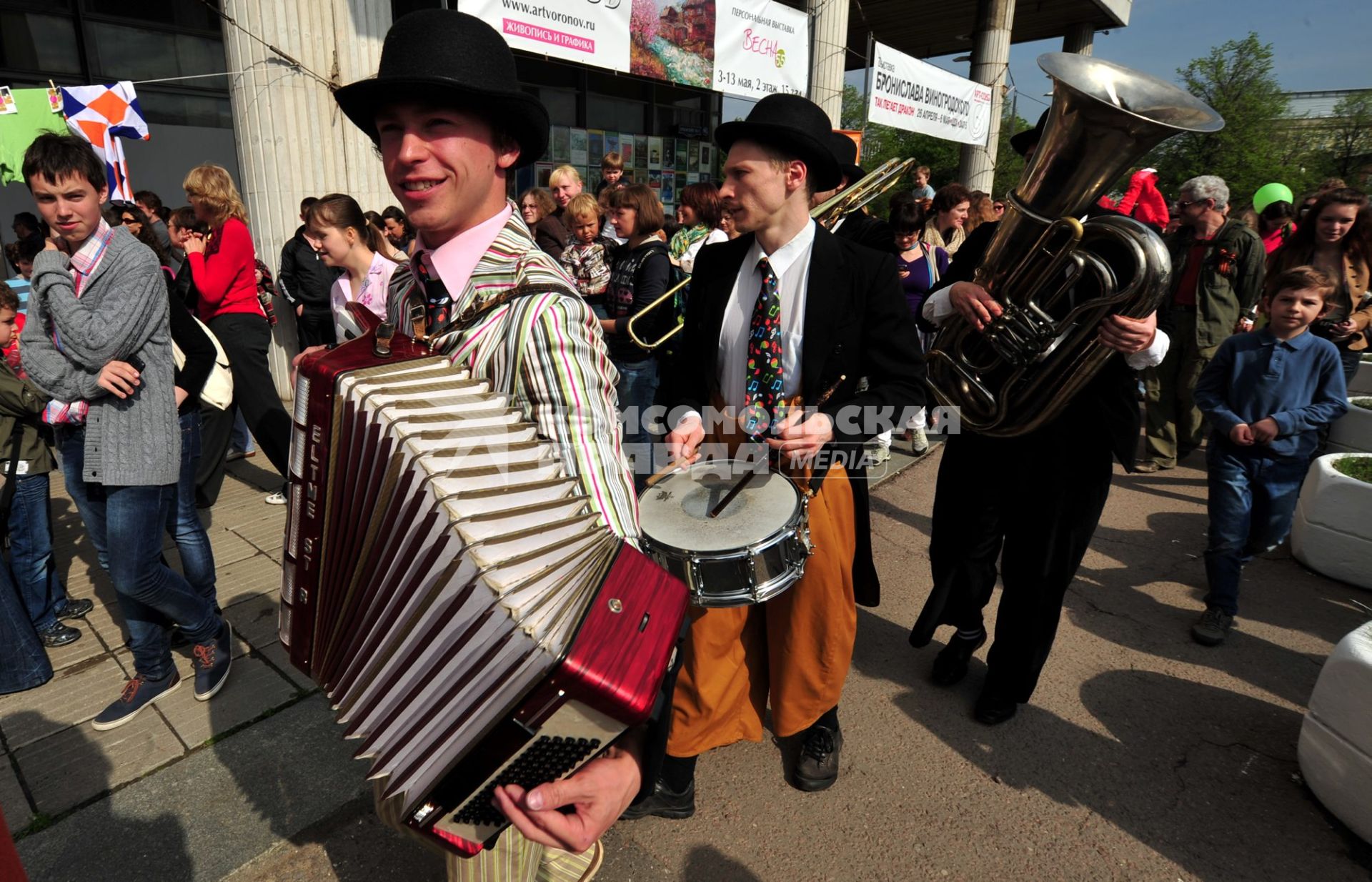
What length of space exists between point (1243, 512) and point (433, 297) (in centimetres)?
402

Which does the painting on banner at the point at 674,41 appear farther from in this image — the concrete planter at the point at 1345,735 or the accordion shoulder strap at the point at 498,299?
the concrete planter at the point at 1345,735

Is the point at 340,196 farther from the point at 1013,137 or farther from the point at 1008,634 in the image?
the point at 1008,634

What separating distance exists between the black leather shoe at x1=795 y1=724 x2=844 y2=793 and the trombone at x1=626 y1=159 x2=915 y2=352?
79.8 inches

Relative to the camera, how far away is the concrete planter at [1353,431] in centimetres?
525

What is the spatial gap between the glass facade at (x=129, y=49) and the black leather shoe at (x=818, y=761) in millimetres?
8829

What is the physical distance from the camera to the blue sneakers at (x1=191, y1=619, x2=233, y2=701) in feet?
9.83

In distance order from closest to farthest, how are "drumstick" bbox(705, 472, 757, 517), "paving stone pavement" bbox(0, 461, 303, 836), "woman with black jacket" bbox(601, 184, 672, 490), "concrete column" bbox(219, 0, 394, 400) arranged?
"drumstick" bbox(705, 472, 757, 517), "paving stone pavement" bbox(0, 461, 303, 836), "woman with black jacket" bbox(601, 184, 672, 490), "concrete column" bbox(219, 0, 394, 400)

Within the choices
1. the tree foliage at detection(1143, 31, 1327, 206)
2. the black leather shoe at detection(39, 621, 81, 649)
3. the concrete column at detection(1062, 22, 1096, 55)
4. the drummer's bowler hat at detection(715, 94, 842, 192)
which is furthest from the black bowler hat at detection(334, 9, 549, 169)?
the tree foliage at detection(1143, 31, 1327, 206)

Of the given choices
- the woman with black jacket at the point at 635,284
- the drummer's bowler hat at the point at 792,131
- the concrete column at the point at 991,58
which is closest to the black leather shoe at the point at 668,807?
the drummer's bowler hat at the point at 792,131

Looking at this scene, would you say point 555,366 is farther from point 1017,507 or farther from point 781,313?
point 1017,507

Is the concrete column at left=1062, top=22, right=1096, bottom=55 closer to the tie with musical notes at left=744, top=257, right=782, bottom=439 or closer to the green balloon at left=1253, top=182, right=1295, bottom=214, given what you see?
the green balloon at left=1253, top=182, right=1295, bottom=214

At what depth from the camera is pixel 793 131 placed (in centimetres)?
217

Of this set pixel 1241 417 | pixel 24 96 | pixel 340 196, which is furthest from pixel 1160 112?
pixel 24 96

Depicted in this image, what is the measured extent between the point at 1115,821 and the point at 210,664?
351 cm
